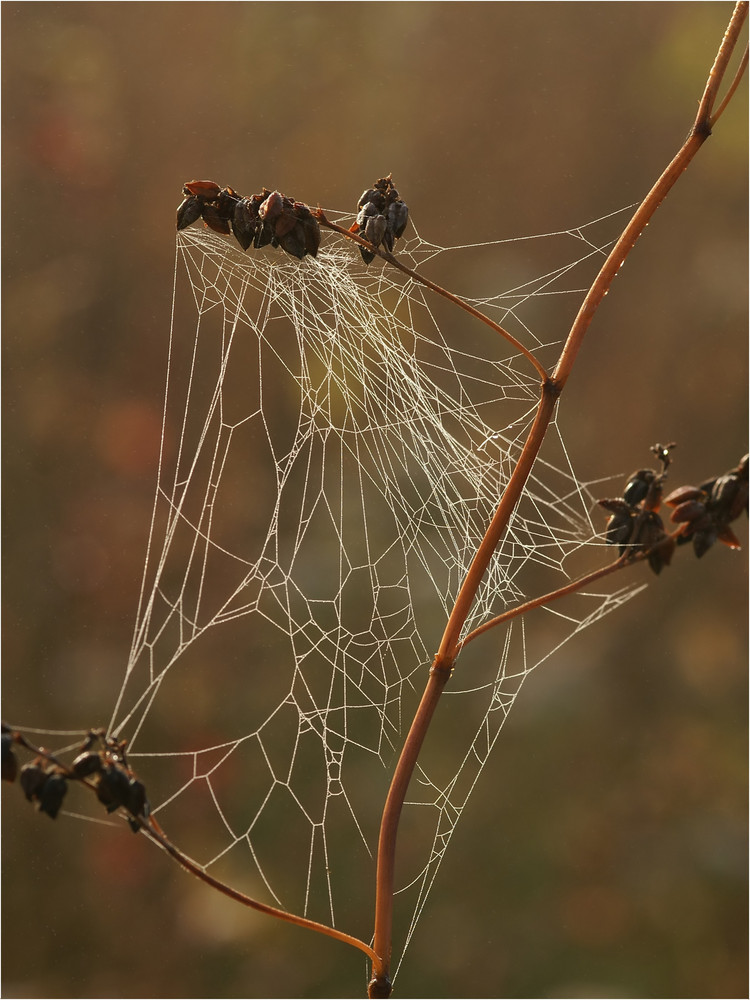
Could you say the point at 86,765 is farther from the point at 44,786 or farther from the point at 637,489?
the point at 637,489

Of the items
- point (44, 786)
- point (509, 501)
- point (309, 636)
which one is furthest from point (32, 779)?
point (309, 636)

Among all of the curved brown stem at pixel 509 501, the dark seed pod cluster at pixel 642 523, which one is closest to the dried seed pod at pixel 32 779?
the curved brown stem at pixel 509 501

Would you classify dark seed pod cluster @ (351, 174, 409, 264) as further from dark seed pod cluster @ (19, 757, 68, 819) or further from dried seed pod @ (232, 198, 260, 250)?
dark seed pod cluster @ (19, 757, 68, 819)

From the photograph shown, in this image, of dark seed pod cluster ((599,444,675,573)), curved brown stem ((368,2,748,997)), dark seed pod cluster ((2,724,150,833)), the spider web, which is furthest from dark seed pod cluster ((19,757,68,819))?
the spider web

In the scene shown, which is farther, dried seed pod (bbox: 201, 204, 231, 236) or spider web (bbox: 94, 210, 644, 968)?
spider web (bbox: 94, 210, 644, 968)

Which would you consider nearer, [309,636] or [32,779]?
[32,779]

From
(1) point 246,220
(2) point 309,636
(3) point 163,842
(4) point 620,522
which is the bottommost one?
(2) point 309,636

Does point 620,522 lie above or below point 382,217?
below
